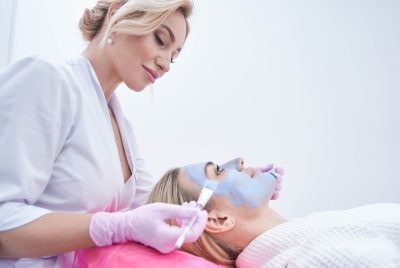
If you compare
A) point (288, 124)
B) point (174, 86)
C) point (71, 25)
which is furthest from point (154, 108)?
point (288, 124)

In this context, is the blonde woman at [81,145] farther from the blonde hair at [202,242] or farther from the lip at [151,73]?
the blonde hair at [202,242]

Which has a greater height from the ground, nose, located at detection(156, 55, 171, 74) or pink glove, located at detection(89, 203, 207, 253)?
nose, located at detection(156, 55, 171, 74)

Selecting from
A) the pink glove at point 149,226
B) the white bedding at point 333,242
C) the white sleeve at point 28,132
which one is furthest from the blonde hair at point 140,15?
the white bedding at point 333,242

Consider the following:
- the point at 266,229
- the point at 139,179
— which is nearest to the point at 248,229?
the point at 266,229

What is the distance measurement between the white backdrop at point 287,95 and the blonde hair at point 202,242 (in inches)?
26.6

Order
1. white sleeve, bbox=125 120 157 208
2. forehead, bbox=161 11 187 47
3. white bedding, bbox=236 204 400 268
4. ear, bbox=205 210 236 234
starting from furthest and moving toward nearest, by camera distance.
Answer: white sleeve, bbox=125 120 157 208
forehead, bbox=161 11 187 47
ear, bbox=205 210 236 234
white bedding, bbox=236 204 400 268

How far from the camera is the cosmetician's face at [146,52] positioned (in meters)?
1.08

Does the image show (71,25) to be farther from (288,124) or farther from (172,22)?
(288,124)

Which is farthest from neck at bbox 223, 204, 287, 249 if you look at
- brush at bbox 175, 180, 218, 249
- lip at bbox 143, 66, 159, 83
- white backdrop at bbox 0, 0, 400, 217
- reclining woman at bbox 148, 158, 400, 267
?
white backdrop at bbox 0, 0, 400, 217

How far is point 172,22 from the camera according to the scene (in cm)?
112

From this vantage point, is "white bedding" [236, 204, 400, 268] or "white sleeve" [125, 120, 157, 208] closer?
"white bedding" [236, 204, 400, 268]

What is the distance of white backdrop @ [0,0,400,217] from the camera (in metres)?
1.84

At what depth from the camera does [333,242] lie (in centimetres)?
86

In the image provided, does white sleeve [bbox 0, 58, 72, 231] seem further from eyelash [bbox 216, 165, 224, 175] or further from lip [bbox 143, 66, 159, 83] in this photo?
eyelash [bbox 216, 165, 224, 175]
